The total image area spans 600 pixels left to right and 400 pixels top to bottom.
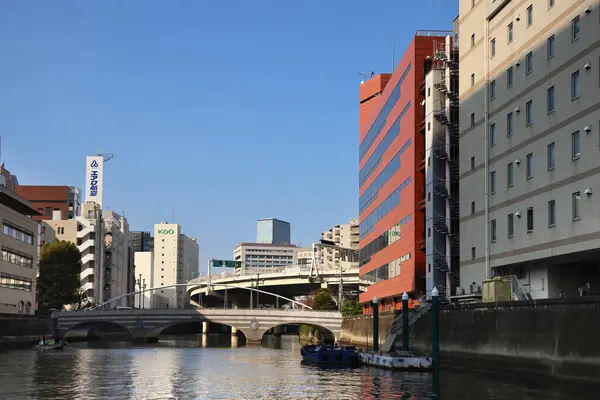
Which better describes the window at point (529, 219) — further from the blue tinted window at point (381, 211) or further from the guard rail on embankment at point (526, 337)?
the blue tinted window at point (381, 211)

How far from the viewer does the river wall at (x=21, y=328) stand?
382ft

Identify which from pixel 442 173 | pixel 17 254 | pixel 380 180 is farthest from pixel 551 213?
pixel 17 254

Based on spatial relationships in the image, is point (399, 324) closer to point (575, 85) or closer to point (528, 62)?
point (528, 62)

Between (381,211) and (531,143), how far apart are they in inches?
2118

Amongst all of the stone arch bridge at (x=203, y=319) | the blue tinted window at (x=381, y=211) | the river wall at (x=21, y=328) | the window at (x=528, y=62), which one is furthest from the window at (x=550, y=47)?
the stone arch bridge at (x=203, y=319)

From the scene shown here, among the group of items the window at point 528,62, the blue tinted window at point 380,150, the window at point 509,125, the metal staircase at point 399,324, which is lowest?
the metal staircase at point 399,324

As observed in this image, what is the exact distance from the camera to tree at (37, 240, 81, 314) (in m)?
155

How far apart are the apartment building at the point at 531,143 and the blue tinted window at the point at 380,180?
70.0ft

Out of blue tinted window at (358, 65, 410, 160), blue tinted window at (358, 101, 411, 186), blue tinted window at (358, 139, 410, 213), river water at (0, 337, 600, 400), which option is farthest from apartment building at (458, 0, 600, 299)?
blue tinted window at (358, 65, 410, 160)

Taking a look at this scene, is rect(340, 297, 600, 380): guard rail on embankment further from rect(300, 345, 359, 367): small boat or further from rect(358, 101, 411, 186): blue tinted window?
rect(358, 101, 411, 186): blue tinted window

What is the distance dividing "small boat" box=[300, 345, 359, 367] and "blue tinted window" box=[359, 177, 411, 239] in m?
26.0

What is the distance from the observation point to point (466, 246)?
80.3m

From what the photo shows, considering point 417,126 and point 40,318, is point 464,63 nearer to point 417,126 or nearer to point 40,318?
point 417,126

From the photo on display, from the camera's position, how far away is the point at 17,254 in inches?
5172
